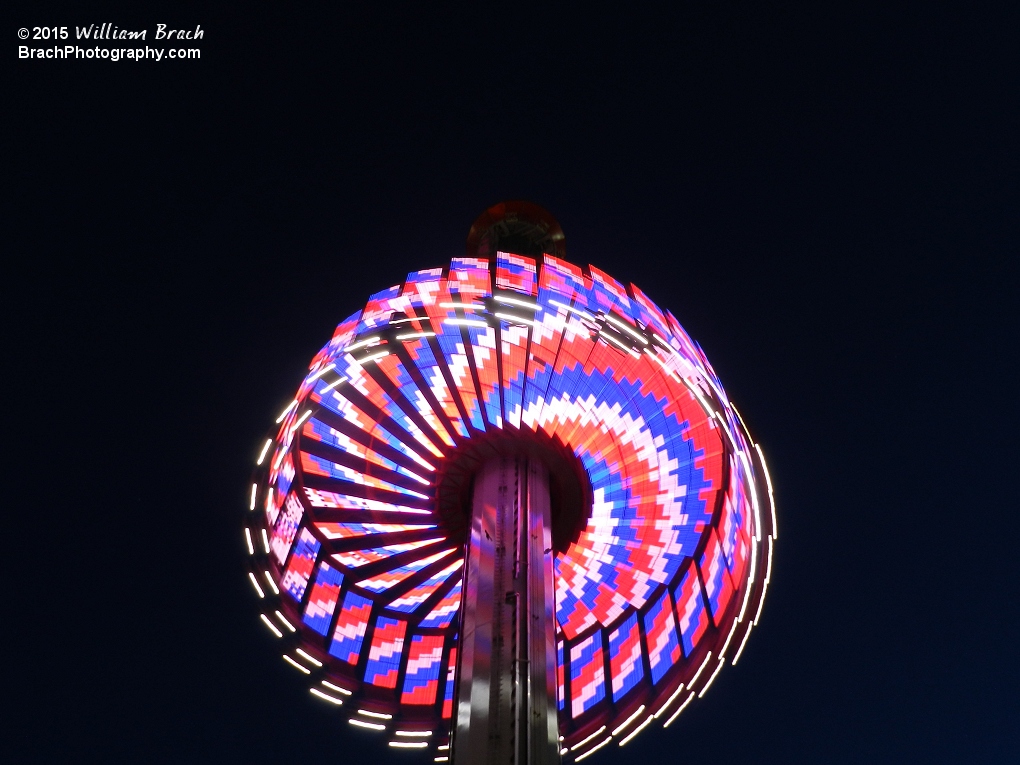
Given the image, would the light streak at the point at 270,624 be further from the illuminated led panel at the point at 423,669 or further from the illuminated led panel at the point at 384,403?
the illuminated led panel at the point at 384,403

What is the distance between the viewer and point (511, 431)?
17.7m

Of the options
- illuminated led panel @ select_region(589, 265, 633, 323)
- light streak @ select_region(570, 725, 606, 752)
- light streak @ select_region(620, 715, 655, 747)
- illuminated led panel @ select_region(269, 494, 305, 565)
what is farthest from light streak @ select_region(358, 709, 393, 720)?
illuminated led panel @ select_region(589, 265, 633, 323)

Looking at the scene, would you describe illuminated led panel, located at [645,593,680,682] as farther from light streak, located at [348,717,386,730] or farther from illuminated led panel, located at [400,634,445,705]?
light streak, located at [348,717,386,730]

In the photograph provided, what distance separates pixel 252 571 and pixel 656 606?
932 centimetres

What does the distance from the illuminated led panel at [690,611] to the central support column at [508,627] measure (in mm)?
3854

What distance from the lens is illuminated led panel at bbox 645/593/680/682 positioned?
57.6 feet

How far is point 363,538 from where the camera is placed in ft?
63.7

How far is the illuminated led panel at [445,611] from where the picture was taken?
20.5m

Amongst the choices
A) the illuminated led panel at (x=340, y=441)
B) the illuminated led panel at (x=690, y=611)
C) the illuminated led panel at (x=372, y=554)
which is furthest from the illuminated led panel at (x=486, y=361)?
the illuminated led panel at (x=690, y=611)

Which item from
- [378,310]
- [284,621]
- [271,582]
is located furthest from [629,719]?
[378,310]

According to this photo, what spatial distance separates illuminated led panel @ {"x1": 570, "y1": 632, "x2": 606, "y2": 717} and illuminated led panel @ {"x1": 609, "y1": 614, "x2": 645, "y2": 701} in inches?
13.7

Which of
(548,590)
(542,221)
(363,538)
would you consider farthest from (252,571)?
(542,221)

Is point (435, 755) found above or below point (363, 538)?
below

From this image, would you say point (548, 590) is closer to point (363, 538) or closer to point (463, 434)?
point (463, 434)
